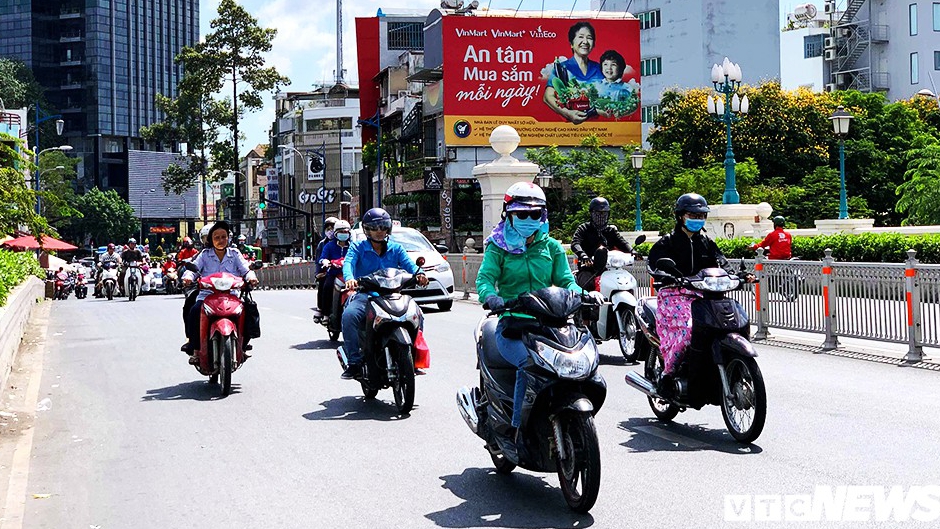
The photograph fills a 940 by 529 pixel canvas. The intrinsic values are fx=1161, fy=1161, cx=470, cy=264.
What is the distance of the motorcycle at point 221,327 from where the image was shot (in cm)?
1134

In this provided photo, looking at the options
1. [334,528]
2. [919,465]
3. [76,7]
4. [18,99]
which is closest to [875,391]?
[919,465]

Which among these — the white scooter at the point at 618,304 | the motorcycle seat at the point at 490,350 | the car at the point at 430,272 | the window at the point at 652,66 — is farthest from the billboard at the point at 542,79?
the motorcycle seat at the point at 490,350

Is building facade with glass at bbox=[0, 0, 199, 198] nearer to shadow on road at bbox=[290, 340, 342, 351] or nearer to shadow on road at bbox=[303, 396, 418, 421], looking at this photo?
shadow on road at bbox=[290, 340, 342, 351]

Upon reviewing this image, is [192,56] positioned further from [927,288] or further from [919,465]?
[919,465]

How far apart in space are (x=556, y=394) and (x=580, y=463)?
1.37 feet

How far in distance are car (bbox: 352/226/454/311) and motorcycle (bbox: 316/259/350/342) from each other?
226 inches

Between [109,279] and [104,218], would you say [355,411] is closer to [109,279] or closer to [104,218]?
[109,279]

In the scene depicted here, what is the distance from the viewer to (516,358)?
21.7ft

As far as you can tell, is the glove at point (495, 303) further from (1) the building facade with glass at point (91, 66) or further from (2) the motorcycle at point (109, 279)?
(1) the building facade with glass at point (91, 66)

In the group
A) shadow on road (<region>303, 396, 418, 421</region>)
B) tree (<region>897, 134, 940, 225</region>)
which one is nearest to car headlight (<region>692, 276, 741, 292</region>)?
shadow on road (<region>303, 396, 418, 421</region>)

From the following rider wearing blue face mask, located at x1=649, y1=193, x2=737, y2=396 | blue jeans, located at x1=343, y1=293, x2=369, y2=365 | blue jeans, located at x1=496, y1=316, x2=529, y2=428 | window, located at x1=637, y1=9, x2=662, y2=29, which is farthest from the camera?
window, located at x1=637, y1=9, x2=662, y2=29

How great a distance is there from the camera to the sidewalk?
43.2ft

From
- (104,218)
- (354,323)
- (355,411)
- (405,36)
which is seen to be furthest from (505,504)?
(104,218)

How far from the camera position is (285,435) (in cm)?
922
